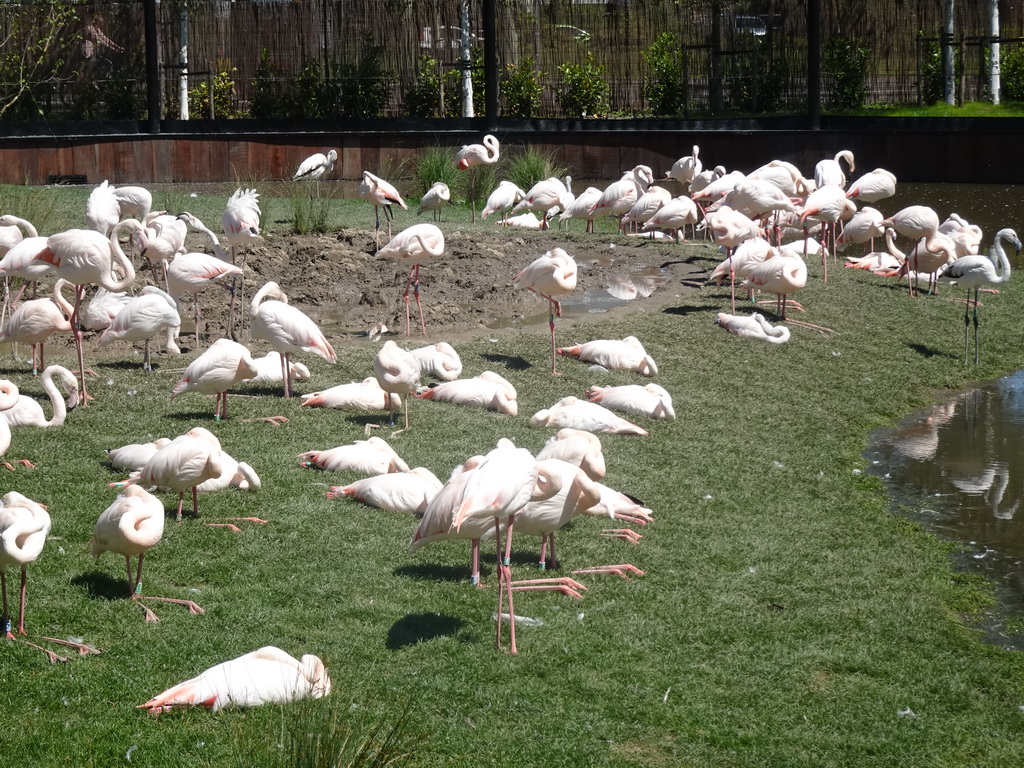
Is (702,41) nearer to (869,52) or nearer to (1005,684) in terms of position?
(869,52)

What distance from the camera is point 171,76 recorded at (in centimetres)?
2280

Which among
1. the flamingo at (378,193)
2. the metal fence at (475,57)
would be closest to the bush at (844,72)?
the metal fence at (475,57)

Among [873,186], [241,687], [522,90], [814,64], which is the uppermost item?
[522,90]

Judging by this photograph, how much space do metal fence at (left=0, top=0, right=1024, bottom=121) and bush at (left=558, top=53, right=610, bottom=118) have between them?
0.03 meters

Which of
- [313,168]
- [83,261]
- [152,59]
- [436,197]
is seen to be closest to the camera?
[83,261]

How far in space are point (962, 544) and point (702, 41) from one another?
63.5 ft

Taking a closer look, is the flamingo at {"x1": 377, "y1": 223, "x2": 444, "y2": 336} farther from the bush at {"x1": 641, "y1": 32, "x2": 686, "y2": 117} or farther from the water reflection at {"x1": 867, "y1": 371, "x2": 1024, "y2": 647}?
the bush at {"x1": 641, "y1": 32, "x2": 686, "y2": 117}

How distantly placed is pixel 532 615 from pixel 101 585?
1816mm

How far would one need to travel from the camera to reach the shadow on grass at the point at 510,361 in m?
9.15

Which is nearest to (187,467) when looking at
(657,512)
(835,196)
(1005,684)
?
(657,512)

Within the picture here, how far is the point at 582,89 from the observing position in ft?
78.0

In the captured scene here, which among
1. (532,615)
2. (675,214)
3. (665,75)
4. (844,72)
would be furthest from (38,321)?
(844,72)

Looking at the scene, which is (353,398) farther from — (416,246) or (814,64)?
(814,64)

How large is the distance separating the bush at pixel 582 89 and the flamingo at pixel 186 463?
19.2 m
